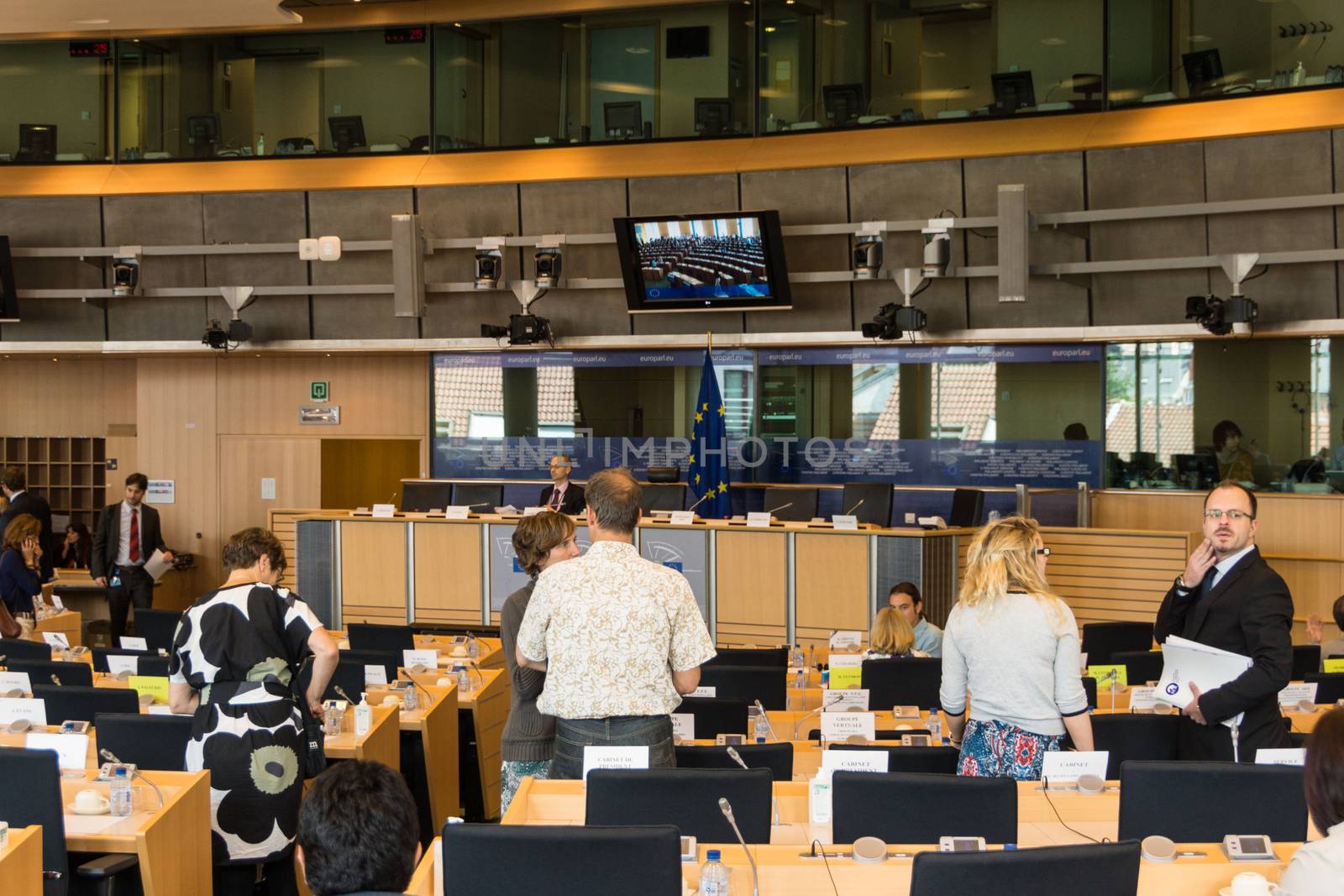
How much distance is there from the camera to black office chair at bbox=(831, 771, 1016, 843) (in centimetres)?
333

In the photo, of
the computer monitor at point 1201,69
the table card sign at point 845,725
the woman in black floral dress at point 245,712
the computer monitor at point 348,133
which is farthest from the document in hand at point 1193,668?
the computer monitor at point 348,133

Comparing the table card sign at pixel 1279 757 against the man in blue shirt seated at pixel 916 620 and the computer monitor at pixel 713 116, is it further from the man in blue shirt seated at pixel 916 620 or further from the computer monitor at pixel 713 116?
the computer monitor at pixel 713 116

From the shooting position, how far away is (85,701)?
5418 mm

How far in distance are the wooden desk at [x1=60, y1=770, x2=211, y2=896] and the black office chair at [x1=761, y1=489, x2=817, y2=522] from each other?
7.64 meters

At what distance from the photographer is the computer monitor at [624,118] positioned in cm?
1316

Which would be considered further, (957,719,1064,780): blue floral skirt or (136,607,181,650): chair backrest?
(136,607,181,650): chair backrest

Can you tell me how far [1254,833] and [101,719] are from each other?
11.6 ft

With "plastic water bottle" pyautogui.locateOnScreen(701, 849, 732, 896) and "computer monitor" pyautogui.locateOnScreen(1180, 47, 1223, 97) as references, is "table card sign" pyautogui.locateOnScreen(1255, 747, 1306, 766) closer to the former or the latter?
"plastic water bottle" pyautogui.locateOnScreen(701, 849, 732, 896)

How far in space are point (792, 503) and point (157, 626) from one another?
5.74m

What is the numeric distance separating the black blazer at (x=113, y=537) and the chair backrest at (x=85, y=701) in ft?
22.2

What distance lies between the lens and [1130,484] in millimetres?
11859

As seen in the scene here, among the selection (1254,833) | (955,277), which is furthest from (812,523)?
(1254,833)

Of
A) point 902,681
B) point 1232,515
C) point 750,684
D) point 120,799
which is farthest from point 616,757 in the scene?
point 902,681

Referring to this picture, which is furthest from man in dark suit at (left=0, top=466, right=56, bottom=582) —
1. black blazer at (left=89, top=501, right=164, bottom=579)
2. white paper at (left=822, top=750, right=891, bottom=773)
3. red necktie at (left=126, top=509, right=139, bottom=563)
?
white paper at (left=822, top=750, right=891, bottom=773)
